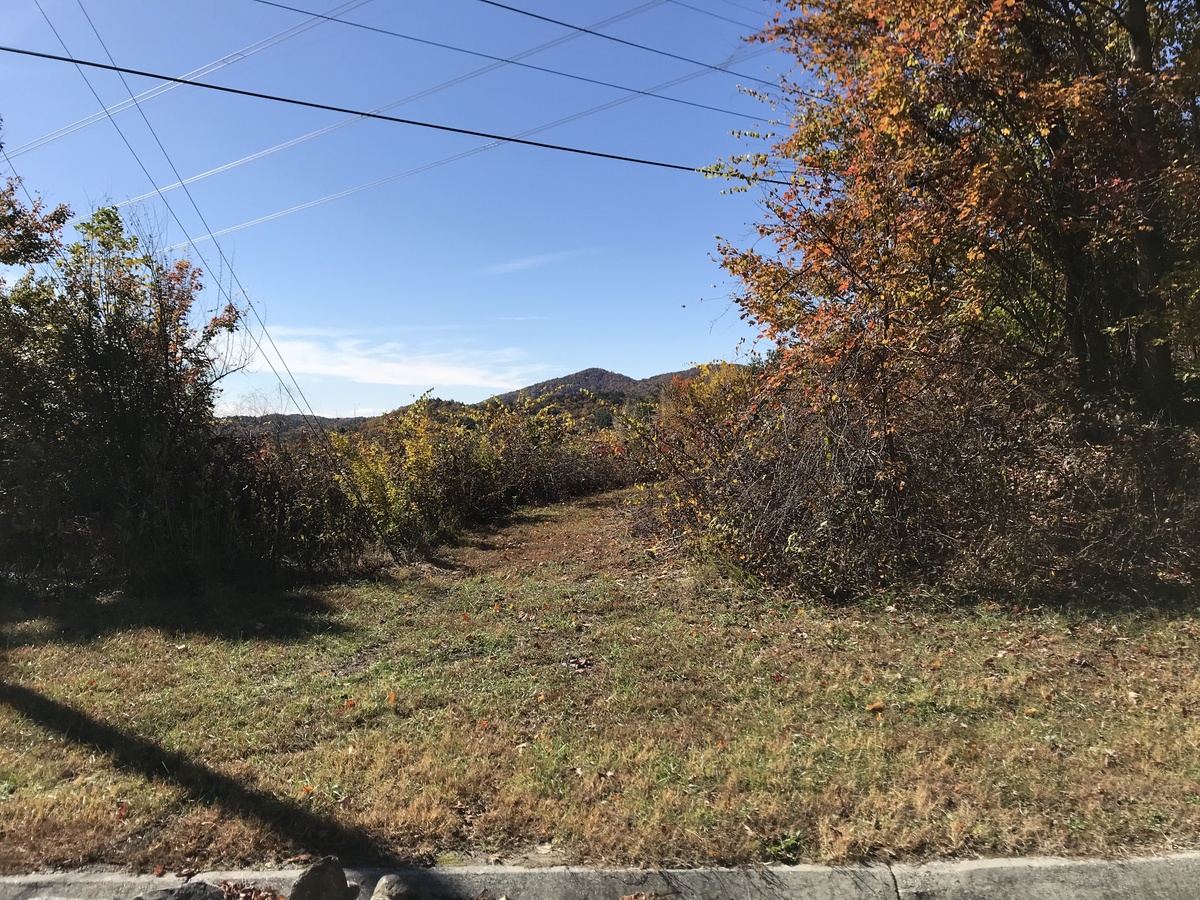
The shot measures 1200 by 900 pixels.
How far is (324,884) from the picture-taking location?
268 cm

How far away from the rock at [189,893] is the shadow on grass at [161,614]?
12.1ft

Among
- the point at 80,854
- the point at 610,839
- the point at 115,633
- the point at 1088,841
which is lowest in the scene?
the point at 1088,841

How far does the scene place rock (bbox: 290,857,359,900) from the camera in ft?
8.67

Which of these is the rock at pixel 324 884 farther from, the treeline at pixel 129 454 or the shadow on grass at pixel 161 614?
the treeline at pixel 129 454

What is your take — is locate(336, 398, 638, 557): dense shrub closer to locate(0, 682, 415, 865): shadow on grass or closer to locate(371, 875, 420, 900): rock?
locate(0, 682, 415, 865): shadow on grass

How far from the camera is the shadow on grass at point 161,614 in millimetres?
6582

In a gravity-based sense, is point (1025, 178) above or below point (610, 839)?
above

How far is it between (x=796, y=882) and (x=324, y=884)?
74.9 inches

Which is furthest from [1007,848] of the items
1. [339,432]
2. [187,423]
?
[339,432]

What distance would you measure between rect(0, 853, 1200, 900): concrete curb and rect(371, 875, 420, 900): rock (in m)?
0.01

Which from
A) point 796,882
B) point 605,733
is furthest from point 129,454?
point 796,882

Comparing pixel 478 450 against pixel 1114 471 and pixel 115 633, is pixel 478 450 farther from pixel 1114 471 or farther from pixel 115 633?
pixel 1114 471

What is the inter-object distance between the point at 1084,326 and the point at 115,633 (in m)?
11.1

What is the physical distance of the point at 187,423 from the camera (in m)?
8.75
